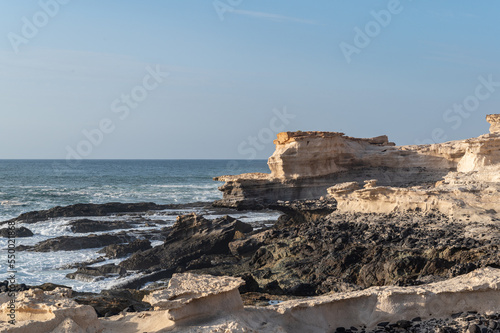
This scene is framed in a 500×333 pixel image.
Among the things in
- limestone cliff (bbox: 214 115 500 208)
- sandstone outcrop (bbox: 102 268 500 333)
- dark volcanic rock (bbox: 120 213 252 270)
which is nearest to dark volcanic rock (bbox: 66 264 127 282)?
dark volcanic rock (bbox: 120 213 252 270)

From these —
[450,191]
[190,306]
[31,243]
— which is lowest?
[31,243]

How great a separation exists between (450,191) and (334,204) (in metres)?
7.70

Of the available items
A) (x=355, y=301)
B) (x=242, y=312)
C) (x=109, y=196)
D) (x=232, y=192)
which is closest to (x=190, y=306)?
(x=242, y=312)

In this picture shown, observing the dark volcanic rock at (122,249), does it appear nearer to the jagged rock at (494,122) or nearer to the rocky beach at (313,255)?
the rocky beach at (313,255)

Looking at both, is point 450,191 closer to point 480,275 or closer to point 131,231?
point 480,275

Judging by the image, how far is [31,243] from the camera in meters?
24.9

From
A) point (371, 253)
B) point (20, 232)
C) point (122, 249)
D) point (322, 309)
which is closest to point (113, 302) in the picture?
point (322, 309)

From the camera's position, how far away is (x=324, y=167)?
2611 centimetres

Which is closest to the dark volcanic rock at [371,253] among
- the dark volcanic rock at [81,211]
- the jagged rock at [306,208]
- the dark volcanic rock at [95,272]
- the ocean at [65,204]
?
the jagged rock at [306,208]

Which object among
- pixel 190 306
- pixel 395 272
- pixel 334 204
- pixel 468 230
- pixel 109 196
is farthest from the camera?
pixel 109 196

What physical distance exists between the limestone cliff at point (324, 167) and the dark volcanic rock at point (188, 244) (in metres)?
3.08

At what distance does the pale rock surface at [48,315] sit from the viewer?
8.50 m

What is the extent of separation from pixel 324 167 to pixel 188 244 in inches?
342

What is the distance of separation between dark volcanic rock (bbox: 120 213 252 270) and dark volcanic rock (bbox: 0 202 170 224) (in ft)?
48.1
